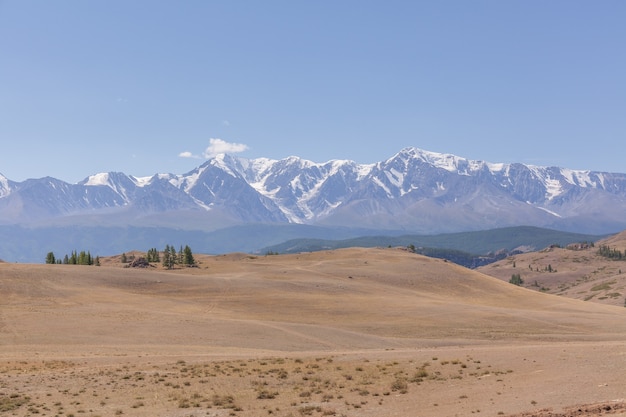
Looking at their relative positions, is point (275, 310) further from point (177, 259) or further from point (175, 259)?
point (177, 259)

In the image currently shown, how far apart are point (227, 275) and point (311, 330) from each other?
5048 centimetres

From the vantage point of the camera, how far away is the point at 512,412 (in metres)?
23.5

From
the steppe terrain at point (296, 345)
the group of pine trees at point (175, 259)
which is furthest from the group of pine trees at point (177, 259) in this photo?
the steppe terrain at point (296, 345)

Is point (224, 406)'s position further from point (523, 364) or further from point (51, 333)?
point (51, 333)

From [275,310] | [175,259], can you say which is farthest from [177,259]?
[275,310]

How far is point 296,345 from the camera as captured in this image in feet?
182

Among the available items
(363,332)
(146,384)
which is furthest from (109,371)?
(363,332)

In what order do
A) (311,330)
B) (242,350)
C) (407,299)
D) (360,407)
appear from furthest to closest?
(407,299) < (311,330) < (242,350) < (360,407)

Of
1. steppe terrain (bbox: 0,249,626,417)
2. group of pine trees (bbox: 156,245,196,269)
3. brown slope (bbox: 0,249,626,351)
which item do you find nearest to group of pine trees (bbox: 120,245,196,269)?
group of pine trees (bbox: 156,245,196,269)

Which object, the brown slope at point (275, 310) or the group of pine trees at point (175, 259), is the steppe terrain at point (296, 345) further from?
the group of pine trees at point (175, 259)

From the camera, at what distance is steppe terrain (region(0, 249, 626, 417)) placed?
27094 millimetres

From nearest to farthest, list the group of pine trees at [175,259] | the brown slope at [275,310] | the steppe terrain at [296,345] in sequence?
the steppe terrain at [296,345], the brown slope at [275,310], the group of pine trees at [175,259]

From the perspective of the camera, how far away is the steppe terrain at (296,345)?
27094 millimetres

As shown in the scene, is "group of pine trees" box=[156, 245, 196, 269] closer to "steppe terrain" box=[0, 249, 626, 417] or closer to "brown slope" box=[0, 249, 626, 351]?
"steppe terrain" box=[0, 249, 626, 417]
